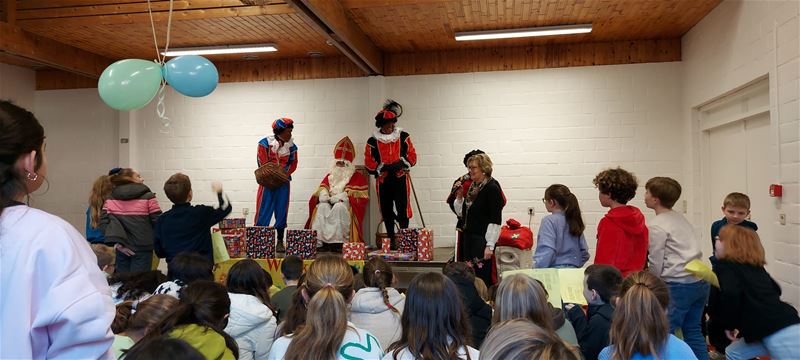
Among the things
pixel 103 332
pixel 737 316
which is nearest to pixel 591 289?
pixel 737 316

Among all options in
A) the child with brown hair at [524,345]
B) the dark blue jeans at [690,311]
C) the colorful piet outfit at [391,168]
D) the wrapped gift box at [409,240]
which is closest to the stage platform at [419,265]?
the wrapped gift box at [409,240]

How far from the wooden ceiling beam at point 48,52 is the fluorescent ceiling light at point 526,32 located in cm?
Result: 450

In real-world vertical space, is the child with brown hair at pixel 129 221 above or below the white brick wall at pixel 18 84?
below

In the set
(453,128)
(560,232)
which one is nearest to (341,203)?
(453,128)

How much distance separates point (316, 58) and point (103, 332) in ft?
23.0

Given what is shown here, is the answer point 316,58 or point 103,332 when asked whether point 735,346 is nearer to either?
point 103,332

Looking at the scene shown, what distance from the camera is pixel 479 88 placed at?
7.49 meters

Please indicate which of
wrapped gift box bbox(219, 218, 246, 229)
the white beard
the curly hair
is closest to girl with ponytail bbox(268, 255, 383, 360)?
the curly hair

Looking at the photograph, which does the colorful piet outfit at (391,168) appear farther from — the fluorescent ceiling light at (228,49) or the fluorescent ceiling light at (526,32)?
the fluorescent ceiling light at (228,49)

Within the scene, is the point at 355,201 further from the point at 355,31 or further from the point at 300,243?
the point at 355,31

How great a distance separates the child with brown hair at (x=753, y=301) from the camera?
2951 mm

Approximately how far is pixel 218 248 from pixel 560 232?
250 centimetres

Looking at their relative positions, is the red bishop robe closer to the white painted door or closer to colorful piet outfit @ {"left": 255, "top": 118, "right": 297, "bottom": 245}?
colorful piet outfit @ {"left": 255, "top": 118, "right": 297, "bottom": 245}

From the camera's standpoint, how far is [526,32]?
6562 mm
